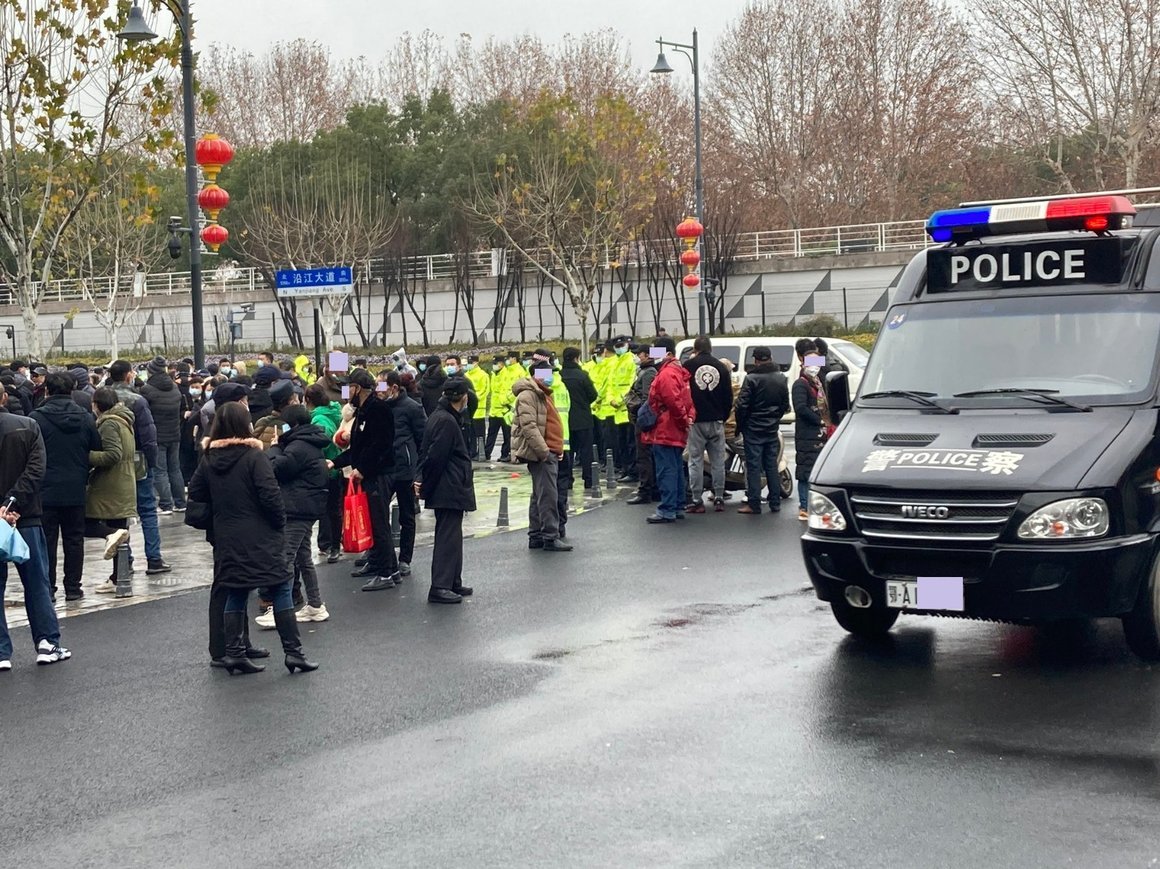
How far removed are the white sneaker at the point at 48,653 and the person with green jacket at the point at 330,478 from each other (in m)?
3.09

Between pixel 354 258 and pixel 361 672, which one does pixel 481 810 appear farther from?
pixel 354 258

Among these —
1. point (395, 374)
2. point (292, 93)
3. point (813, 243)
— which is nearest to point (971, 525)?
point (395, 374)

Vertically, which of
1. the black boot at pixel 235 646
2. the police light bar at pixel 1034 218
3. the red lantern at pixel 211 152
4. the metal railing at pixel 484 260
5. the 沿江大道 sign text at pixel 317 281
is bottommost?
the black boot at pixel 235 646

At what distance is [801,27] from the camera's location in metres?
53.2

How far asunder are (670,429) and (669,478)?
1.86 ft

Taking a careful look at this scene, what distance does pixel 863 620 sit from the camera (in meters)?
9.06

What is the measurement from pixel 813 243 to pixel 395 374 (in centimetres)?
3450

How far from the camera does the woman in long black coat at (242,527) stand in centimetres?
886

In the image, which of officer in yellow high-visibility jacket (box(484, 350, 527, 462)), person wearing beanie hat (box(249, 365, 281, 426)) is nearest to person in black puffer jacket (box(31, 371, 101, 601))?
person wearing beanie hat (box(249, 365, 281, 426))

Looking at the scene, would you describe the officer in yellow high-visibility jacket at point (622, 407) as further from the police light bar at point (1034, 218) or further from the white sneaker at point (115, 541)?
the police light bar at point (1034, 218)

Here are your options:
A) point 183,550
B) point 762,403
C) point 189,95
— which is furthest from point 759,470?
point 189,95

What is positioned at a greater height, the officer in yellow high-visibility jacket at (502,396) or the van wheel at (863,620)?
the officer in yellow high-visibility jacket at (502,396)

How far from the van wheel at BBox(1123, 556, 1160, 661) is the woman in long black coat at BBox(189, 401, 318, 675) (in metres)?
4.72

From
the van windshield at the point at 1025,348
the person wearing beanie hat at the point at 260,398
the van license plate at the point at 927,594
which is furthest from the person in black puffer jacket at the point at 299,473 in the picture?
the person wearing beanie hat at the point at 260,398
